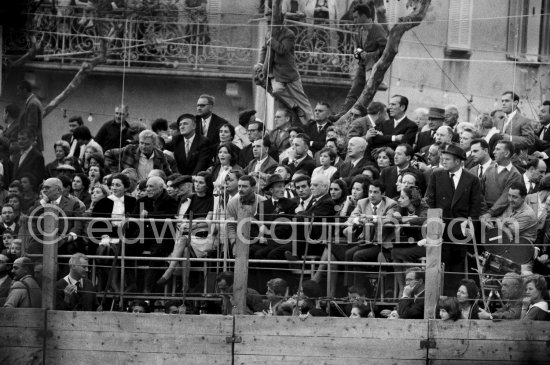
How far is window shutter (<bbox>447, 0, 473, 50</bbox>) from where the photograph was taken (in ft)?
78.4

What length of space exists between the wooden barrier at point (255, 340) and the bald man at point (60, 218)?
84 centimetres

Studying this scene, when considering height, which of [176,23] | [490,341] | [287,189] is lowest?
[490,341]

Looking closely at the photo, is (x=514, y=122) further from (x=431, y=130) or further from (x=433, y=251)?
(x=433, y=251)

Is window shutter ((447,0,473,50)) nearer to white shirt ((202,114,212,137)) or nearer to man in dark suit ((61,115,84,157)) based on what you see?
white shirt ((202,114,212,137))

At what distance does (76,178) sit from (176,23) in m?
3.73

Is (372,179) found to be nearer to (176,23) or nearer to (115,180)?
(115,180)

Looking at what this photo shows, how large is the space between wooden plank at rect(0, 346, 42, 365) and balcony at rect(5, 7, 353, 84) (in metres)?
5.88

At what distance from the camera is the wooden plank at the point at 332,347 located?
19156 mm

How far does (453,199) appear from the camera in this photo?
19.5m

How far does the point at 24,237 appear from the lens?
2019cm

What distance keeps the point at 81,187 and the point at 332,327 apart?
4248 mm

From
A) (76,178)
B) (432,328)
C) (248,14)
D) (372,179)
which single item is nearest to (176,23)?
(248,14)

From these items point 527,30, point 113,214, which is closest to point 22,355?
point 113,214

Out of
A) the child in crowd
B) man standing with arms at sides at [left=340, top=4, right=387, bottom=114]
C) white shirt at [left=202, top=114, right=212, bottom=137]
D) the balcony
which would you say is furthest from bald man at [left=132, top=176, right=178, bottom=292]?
the balcony
